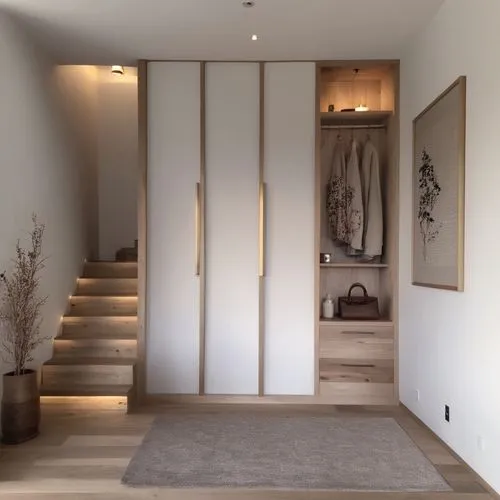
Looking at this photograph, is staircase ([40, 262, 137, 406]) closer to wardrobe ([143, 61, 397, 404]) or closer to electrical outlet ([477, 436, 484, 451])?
wardrobe ([143, 61, 397, 404])

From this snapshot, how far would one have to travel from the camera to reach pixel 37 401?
3.04 m

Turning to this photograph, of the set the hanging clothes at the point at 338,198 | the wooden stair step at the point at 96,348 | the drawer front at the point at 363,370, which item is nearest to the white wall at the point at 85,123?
the wooden stair step at the point at 96,348

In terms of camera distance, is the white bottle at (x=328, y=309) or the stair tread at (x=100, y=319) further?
the stair tread at (x=100, y=319)

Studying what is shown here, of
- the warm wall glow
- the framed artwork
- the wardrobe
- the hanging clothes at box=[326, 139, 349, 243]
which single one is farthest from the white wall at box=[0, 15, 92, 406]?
the framed artwork

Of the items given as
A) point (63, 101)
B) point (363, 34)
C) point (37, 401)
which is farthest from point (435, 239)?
point (63, 101)

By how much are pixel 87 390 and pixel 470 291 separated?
2.72 metres

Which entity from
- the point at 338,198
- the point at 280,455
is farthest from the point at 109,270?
the point at 280,455

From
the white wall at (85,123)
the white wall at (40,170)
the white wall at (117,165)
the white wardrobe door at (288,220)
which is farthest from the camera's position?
the white wall at (117,165)

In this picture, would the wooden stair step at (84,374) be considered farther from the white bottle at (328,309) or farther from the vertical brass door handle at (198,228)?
the white bottle at (328,309)

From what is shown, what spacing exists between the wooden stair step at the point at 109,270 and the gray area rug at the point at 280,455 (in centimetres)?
171

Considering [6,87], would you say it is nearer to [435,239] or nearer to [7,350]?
[7,350]

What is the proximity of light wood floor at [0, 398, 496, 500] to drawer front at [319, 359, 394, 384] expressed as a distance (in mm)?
222

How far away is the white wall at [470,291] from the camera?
227cm

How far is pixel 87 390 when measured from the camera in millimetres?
3521
